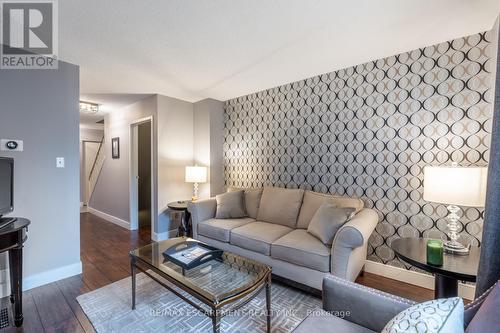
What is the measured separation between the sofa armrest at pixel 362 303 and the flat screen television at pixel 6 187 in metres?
2.37

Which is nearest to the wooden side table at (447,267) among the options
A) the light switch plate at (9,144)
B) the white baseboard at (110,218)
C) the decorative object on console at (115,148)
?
the light switch plate at (9,144)

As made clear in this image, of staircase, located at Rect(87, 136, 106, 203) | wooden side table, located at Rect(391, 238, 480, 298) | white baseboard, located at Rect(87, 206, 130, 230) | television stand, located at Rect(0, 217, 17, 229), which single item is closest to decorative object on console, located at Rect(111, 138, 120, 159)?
staircase, located at Rect(87, 136, 106, 203)

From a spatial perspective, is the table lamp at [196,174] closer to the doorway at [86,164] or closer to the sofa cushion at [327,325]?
the sofa cushion at [327,325]

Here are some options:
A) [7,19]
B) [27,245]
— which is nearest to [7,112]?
[7,19]

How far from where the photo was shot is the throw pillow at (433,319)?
28.2 inches

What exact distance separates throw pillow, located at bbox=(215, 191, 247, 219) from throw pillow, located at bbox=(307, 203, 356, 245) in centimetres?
111

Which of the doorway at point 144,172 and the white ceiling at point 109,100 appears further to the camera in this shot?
the doorway at point 144,172

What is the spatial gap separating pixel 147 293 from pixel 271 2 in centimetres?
262

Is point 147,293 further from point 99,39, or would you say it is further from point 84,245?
point 99,39

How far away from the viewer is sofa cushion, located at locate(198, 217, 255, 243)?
8.65ft

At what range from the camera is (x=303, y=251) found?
6.63 ft

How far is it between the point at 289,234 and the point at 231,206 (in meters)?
0.93

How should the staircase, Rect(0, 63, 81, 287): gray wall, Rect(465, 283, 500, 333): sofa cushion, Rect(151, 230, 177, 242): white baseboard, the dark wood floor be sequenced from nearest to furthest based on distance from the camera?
Rect(465, 283, 500, 333): sofa cushion
the dark wood floor
Rect(0, 63, 81, 287): gray wall
Rect(151, 230, 177, 242): white baseboard
the staircase

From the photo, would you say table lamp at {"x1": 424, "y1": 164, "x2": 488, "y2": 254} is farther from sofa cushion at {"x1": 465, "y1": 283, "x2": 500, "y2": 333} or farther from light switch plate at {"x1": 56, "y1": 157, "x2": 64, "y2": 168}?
light switch plate at {"x1": 56, "y1": 157, "x2": 64, "y2": 168}
